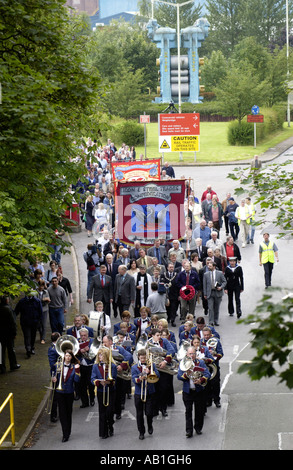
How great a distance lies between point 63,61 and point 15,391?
6997 millimetres

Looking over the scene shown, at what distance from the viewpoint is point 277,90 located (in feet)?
224

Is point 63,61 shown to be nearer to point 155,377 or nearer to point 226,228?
point 155,377

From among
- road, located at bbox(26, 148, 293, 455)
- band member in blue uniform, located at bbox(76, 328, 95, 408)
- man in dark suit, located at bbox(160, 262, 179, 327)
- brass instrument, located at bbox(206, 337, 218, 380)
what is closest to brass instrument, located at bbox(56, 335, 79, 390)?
band member in blue uniform, located at bbox(76, 328, 95, 408)

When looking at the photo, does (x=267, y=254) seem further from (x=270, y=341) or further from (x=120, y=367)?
(x=270, y=341)

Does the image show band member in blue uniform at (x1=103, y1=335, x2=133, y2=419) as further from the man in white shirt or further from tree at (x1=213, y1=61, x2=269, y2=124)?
tree at (x1=213, y1=61, x2=269, y2=124)

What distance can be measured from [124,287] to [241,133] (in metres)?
39.6

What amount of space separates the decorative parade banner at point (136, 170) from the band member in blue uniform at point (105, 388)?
55.8 ft

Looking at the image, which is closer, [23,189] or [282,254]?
[23,189]

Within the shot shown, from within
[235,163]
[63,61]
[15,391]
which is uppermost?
[63,61]

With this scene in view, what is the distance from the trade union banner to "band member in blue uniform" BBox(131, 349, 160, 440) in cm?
996

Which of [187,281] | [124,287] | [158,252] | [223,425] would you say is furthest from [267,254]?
[223,425]

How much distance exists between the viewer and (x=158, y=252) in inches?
934

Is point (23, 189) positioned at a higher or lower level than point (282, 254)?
higher
